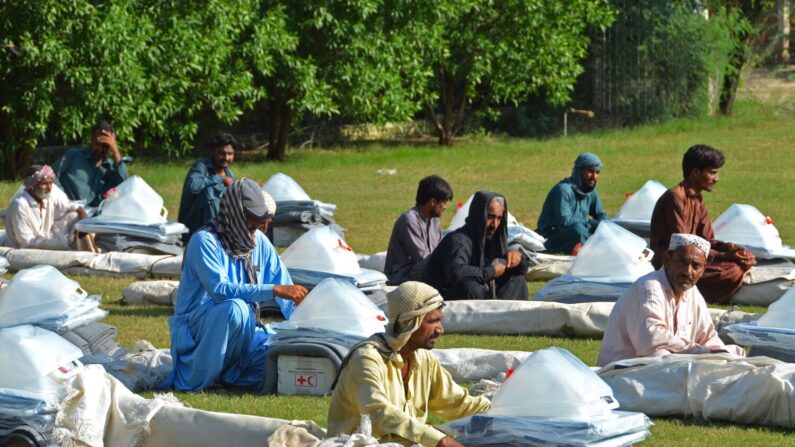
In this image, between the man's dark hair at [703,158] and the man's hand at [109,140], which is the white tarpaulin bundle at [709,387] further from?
the man's hand at [109,140]

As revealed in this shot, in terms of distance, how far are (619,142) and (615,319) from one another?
55.0 ft

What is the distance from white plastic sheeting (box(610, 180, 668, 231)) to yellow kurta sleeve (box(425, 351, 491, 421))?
23.3 feet

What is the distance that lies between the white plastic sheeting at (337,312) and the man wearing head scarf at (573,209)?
5.33m

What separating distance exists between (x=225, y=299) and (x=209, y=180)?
5.35 metres

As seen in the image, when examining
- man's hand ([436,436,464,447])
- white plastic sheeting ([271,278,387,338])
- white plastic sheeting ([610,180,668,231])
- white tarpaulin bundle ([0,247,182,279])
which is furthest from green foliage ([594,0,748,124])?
man's hand ([436,436,464,447])

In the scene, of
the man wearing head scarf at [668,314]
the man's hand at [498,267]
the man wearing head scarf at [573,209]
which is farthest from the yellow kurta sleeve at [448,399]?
the man wearing head scarf at [573,209]

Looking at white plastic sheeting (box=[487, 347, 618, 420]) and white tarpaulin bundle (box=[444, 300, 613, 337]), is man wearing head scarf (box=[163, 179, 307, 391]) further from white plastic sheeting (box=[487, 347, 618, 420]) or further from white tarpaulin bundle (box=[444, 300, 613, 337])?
white tarpaulin bundle (box=[444, 300, 613, 337])

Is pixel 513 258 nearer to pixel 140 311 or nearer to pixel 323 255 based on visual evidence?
pixel 323 255

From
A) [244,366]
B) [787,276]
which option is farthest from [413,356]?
[787,276]

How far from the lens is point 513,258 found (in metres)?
9.73

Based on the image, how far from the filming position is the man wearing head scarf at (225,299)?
285 inches

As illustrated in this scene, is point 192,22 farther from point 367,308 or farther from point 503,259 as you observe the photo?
point 367,308

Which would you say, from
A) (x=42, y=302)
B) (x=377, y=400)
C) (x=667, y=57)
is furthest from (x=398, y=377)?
(x=667, y=57)

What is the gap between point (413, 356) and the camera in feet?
18.0
